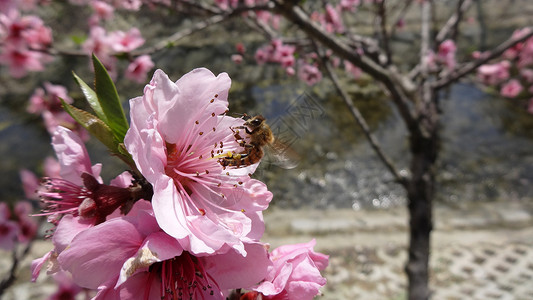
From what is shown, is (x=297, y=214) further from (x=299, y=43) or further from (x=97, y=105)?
(x=97, y=105)

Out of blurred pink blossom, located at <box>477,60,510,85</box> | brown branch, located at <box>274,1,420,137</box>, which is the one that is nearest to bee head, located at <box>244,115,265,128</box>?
brown branch, located at <box>274,1,420,137</box>

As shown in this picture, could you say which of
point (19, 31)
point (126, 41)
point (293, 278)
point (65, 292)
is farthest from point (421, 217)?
point (19, 31)

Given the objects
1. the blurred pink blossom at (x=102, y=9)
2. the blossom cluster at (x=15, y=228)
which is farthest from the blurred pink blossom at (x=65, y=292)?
the blurred pink blossom at (x=102, y=9)

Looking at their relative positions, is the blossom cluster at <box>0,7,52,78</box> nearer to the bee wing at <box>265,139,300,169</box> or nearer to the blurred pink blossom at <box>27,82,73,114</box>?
the blurred pink blossom at <box>27,82,73,114</box>

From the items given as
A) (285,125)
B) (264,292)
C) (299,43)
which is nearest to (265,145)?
(285,125)

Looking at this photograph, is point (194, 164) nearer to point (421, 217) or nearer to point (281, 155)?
point (281, 155)

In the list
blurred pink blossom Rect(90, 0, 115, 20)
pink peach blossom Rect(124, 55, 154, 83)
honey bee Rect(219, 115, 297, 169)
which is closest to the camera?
honey bee Rect(219, 115, 297, 169)

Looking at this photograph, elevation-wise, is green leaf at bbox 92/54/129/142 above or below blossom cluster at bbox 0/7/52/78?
below
